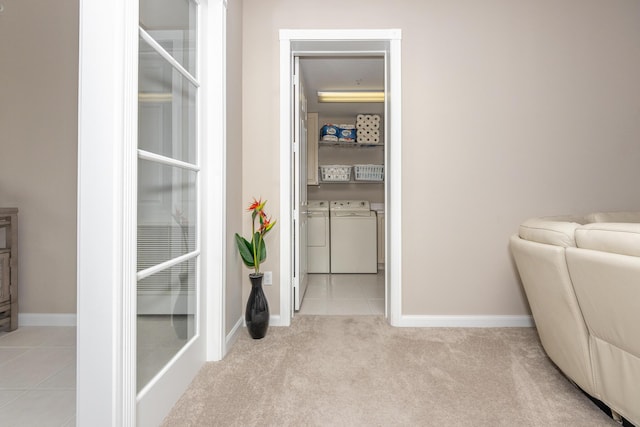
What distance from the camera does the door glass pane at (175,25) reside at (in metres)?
1.30

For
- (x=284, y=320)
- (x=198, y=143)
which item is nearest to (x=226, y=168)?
(x=198, y=143)

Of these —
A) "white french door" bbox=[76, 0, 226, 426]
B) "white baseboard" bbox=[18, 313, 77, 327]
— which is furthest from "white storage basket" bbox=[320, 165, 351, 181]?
"white baseboard" bbox=[18, 313, 77, 327]

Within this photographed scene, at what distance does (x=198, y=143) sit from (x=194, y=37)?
0.56 m

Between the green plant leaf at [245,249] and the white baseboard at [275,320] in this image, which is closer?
the green plant leaf at [245,249]

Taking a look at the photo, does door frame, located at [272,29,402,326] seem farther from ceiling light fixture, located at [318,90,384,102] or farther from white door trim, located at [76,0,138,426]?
ceiling light fixture, located at [318,90,384,102]

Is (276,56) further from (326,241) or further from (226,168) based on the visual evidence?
(326,241)

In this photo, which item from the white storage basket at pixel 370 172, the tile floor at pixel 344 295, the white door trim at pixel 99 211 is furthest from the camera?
the white storage basket at pixel 370 172

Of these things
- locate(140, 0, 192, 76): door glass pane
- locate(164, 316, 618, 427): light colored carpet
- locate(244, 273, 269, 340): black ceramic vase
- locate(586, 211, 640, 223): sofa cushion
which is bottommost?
locate(164, 316, 618, 427): light colored carpet

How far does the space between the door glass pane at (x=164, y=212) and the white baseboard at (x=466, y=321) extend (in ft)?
5.31

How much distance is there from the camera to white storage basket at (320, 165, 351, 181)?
15.3ft

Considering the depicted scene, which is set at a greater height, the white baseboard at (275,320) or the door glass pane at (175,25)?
the door glass pane at (175,25)

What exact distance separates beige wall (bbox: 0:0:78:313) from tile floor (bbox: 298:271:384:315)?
1.87 m

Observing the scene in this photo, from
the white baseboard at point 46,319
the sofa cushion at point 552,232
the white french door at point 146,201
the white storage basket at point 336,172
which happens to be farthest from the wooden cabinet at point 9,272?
the white storage basket at point 336,172

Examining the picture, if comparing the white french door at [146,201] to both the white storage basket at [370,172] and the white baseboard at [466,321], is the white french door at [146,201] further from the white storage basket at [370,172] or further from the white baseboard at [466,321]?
the white storage basket at [370,172]
